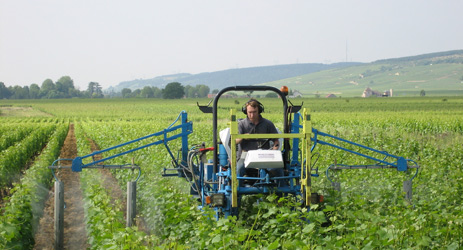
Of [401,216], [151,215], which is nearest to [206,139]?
[151,215]

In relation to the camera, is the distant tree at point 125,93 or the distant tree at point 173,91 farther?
the distant tree at point 125,93

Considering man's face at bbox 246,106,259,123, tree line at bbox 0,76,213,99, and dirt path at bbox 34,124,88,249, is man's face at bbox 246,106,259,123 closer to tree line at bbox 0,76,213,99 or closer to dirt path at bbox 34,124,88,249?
dirt path at bbox 34,124,88,249

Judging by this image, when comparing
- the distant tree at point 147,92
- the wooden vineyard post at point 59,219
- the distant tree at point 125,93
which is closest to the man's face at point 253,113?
the wooden vineyard post at point 59,219

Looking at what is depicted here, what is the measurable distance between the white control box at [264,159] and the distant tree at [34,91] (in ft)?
530

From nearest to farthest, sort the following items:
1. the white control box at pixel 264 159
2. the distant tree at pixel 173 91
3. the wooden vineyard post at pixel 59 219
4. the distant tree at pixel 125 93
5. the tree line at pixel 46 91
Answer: the white control box at pixel 264 159 → the wooden vineyard post at pixel 59 219 → the distant tree at pixel 173 91 → the tree line at pixel 46 91 → the distant tree at pixel 125 93

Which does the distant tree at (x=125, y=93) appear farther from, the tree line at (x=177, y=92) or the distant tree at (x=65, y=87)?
the distant tree at (x=65, y=87)

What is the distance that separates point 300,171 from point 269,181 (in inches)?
20.3

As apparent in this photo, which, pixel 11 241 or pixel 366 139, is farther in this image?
pixel 366 139

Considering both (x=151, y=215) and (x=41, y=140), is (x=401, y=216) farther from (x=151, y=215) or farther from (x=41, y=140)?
(x=41, y=140)

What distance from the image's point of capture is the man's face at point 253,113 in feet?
25.5

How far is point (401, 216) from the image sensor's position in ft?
19.9

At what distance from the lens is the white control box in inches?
265

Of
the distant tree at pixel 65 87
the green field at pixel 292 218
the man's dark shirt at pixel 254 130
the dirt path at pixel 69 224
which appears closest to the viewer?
the green field at pixel 292 218

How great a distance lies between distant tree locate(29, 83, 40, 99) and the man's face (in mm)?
160525
